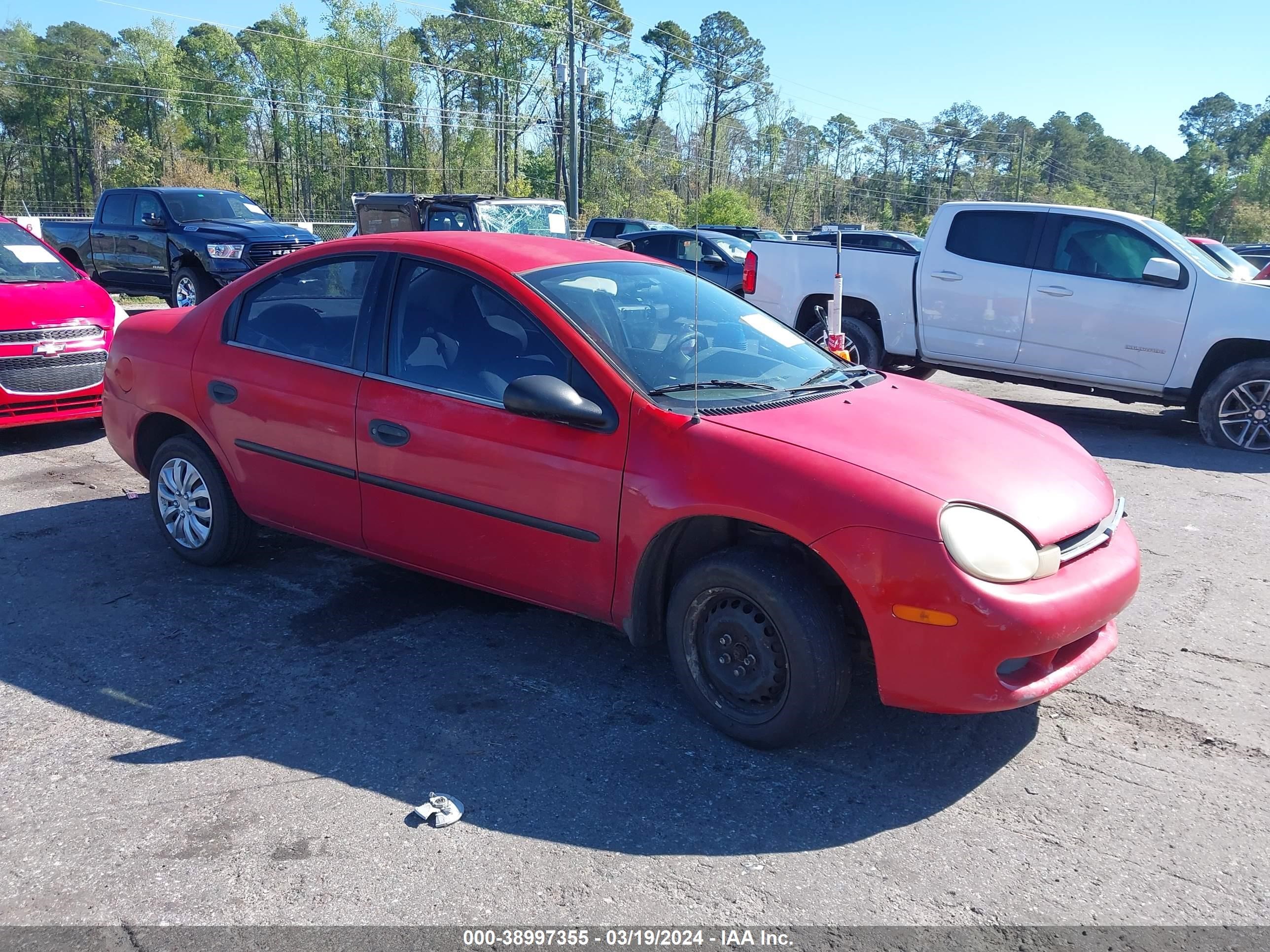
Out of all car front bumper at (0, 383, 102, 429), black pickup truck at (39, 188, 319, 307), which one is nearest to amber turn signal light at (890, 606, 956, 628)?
car front bumper at (0, 383, 102, 429)

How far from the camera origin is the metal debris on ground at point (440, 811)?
297 centimetres

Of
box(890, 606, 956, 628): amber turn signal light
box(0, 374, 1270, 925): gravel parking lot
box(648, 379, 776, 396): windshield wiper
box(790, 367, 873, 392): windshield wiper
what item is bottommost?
box(0, 374, 1270, 925): gravel parking lot

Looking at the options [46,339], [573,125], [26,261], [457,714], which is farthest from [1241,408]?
[573,125]

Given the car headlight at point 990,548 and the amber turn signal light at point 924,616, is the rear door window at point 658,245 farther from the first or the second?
the amber turn signal light at point 924,616

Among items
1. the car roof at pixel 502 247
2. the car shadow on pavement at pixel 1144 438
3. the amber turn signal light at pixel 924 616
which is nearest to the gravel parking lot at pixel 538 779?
the amber turn signal light at pixel 924 616

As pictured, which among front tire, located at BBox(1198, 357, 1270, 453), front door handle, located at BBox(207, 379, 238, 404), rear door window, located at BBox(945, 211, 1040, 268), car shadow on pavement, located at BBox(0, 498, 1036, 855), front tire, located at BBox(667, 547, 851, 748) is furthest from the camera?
rear door window, located at BBox(945, 211, 1040, 268)

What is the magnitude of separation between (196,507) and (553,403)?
2.45 metres

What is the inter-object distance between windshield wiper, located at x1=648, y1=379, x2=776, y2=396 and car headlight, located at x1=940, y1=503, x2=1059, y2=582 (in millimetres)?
1035

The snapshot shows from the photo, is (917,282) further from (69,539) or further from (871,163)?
(871,163)

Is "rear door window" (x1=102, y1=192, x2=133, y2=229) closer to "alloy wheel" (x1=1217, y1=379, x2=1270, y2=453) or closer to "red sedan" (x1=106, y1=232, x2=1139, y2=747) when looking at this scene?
"red sedan" (x1=106, y1=232, x2=1139, y2=747)

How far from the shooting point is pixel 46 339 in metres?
7.66

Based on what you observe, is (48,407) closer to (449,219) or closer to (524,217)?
(449,219)

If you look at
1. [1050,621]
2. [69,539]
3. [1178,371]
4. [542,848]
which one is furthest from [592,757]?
[1178,371]

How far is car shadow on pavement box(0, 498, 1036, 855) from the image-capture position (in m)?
3.07
